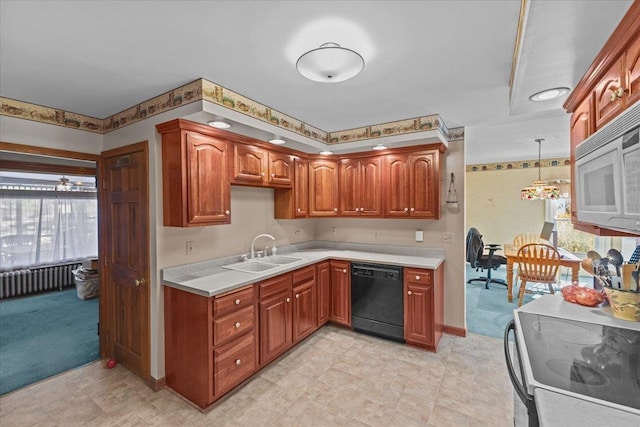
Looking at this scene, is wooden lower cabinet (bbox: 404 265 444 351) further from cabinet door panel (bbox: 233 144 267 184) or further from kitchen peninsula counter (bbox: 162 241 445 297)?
cabinet door panel (bbox: 233 144 267 184)

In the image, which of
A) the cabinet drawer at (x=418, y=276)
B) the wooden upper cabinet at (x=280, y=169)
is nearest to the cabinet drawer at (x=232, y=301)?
the wooden upper cabinet at (x=280, y=169)

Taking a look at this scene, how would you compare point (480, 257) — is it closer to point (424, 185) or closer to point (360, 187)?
point (424, 185)

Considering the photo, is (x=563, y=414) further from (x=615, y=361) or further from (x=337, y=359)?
(x=337, y=359)

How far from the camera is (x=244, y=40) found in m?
1.67

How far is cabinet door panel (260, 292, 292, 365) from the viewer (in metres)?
2.64

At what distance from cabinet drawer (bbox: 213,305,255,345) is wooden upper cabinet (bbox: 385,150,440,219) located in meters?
2.00

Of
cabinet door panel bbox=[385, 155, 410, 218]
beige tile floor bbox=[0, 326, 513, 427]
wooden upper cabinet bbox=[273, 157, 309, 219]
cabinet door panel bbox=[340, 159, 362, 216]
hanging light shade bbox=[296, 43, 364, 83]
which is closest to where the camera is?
hanging light shade bbox=[296, 43, 364, 83]

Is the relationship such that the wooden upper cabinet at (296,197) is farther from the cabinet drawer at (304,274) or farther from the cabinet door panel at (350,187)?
the cabinet drawer at (304,274)

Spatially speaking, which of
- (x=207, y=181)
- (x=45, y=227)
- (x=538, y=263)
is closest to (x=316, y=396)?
(x=207, y=181)

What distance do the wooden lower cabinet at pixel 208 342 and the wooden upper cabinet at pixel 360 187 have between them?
1.80 metres

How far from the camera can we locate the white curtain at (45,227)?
5148 millimetres

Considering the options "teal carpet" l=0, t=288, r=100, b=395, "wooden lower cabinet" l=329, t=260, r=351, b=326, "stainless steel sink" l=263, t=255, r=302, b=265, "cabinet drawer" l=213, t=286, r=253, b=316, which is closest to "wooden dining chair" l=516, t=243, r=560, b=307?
"wooden lower cabinet" l=329, t=260, r=351, b=326

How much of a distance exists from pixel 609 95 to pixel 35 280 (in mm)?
7888

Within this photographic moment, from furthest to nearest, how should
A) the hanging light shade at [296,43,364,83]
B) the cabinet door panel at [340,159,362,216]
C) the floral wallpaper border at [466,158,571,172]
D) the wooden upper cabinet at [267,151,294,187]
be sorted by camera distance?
the floral wallpaper border at [466,158,571,172]
the cabinet door panel at [340,159,362,216]
the wooden upper cabinet at [267,151,294,187]
the hanging light shade at [296,43,364,83]
